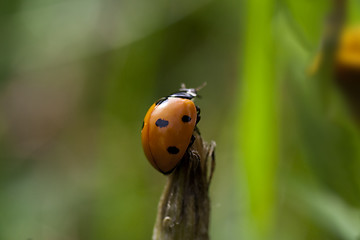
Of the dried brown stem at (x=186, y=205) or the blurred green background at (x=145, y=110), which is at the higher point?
the blurred green background at (x=145, y=110)

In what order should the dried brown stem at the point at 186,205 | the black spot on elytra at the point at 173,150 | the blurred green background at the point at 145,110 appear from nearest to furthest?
the dried brown stem at the point at 186,205 → the black spot on elytra at the point at 173,150 → the blurred green background at the point at 145,110

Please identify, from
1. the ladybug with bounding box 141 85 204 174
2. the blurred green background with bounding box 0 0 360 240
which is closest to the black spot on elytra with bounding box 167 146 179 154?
the ladybug with bounding box 141 85 204 174

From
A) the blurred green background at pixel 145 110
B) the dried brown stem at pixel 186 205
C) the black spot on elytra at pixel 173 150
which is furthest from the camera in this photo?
the blurred green background at pixel 145 110

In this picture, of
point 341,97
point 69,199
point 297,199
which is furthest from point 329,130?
point 69,199

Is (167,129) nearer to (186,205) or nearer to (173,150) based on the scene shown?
(173,150)

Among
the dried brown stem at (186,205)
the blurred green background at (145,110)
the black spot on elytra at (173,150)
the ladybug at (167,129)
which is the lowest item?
the dried brown stem at (186,205)

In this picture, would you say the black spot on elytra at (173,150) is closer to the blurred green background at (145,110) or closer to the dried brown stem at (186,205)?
the dried brown stem at (186,205)

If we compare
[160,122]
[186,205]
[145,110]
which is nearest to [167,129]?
[160,122]

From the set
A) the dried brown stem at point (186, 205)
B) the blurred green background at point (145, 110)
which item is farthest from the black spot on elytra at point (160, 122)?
the blurred green background at point (145, 110)
